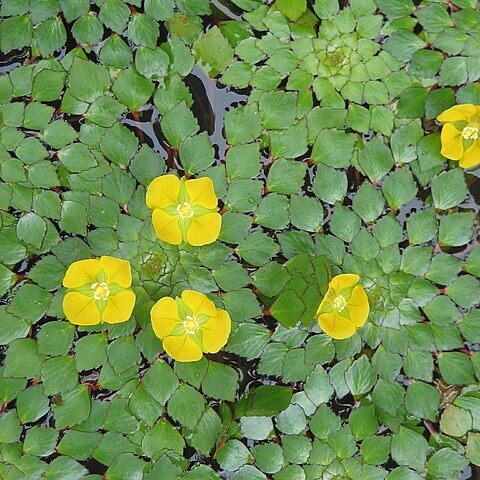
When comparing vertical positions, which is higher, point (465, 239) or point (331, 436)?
point (465, 239)

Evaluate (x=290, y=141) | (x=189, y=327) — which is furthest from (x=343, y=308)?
(x=290, y=141)

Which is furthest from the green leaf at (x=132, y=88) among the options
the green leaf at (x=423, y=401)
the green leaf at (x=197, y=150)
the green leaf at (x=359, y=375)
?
the green leaf at (x=423, y=401)

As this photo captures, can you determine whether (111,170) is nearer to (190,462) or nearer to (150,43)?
(150,43)

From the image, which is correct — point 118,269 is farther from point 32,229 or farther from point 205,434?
point 205,434

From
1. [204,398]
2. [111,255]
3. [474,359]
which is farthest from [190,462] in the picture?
[474,359]

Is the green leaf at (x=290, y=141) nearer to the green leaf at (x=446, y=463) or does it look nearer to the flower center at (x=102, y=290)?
the flower center at (x=102, y=290)

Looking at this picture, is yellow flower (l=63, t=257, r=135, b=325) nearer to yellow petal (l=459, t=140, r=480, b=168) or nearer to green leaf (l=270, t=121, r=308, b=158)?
green leaf (l=270, t=121, r=308, b=158)
